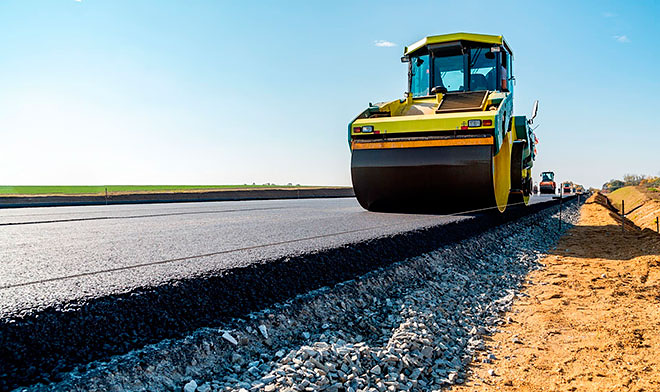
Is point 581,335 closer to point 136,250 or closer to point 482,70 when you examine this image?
point 136,250

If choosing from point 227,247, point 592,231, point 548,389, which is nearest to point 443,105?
point 227,247

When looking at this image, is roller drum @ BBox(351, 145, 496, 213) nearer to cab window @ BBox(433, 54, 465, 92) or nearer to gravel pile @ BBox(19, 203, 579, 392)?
gravel pile @ BBox(19, 203, 579, 392)

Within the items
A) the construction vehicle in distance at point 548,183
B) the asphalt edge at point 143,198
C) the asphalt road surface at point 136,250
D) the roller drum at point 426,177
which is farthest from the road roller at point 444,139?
the construction vehicle in distance at point 548,183

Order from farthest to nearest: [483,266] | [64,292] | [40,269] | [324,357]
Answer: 1. [483,266]
2. [40,269]
3. [324,357]
4. [64,292]

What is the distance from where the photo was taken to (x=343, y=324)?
3340mm

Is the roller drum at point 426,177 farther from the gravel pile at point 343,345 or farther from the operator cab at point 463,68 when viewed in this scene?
the operator cab at point 463,68

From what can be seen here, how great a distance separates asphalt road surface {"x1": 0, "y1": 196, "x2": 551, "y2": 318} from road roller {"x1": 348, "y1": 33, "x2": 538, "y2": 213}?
0.60 metres

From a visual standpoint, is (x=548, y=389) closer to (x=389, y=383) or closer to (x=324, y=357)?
(x=389, y=383)

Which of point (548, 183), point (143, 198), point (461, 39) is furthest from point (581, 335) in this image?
point (548, 183)

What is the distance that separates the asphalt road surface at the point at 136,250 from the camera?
2.64 metres

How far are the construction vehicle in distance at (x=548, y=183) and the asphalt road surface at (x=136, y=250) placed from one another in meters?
33.8

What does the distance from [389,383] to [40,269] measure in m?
2.40

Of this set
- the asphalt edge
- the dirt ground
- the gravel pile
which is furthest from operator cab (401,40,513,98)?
the asphalt edge

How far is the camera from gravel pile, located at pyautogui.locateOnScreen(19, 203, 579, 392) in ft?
7.43
